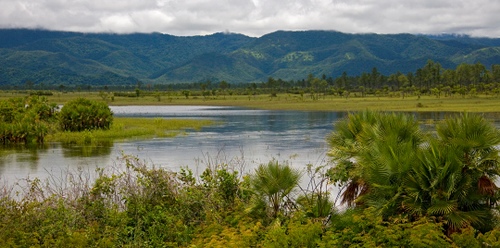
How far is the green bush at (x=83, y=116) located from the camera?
50938 millimetres

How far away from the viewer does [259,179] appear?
517 inches

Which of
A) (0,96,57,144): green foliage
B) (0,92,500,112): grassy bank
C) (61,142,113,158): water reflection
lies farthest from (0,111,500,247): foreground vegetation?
(0,92,500,112): grassy bank

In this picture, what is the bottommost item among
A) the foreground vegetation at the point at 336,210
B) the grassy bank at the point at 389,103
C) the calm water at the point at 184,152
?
the grassy bank at the point at 389,103

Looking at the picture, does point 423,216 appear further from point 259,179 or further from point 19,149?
point 19,149

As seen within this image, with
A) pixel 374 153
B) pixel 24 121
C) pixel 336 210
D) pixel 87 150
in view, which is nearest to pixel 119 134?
pixel 24 121

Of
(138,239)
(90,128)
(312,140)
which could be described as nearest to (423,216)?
(138,239)

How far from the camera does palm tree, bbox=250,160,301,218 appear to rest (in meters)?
12.9

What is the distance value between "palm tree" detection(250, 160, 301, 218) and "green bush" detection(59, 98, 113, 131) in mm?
40241

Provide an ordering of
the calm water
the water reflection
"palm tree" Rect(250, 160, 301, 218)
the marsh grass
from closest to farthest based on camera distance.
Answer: "palm tree" Rect(250, 160, 301, 218)
the calm water
the water reflection
the marsh grass

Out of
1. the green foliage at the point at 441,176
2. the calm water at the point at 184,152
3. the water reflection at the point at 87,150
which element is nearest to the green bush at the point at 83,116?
the calm water at the point at 184,152

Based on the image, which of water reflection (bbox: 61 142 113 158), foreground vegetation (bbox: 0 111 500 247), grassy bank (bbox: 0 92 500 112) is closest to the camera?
foreground vegetation (bbox: 0 111 500 247)

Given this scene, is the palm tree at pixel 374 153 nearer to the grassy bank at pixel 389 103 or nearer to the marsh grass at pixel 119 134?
the marsh grass at pixel 119 134

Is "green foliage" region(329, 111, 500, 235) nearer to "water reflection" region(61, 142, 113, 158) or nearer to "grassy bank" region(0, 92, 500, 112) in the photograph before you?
"water reflection" region(61, 142, 113, 158)

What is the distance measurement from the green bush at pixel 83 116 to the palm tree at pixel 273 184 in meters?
40.2
